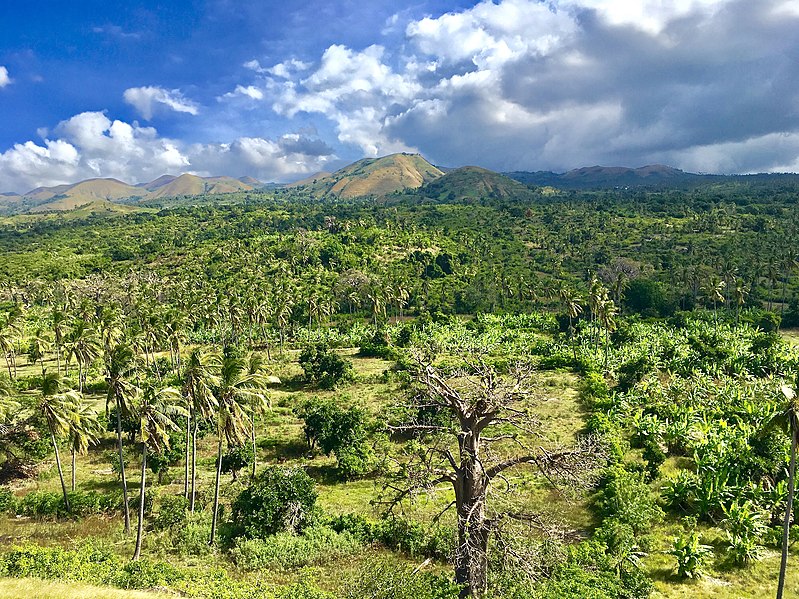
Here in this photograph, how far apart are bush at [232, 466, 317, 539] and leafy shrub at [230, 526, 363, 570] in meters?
0.82

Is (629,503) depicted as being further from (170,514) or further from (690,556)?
(170,514)

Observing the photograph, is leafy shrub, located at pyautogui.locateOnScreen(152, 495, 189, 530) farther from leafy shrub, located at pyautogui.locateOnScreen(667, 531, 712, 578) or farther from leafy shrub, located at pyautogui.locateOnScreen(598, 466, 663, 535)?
leafy shrub, located at pyautogui.locateOnScreen(667, 531, 712, 578)

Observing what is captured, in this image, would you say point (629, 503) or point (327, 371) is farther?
point (327, 371)

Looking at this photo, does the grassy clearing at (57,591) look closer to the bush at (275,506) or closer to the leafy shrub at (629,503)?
the bush at (275,506)

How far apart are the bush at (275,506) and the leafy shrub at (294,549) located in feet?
2.68

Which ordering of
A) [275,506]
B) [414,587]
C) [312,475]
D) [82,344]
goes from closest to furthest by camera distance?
[414,587] → [275,506] → [312,475] → [82,344]

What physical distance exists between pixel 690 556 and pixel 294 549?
2208 cm

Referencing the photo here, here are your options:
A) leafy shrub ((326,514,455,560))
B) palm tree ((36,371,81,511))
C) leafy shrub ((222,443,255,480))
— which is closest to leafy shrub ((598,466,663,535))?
leafy shrub ((326,514,455,560))

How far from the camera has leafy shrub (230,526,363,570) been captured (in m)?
26.7

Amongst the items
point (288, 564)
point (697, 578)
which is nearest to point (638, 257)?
point (697, 578)

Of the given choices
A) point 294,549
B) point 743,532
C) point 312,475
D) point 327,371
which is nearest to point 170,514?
point 294,549

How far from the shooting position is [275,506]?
30.2 meters

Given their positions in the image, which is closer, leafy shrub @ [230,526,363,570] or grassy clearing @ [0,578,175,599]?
grassy clearing @ [0,578,175,599]

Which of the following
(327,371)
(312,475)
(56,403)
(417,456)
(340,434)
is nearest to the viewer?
(417,456)
